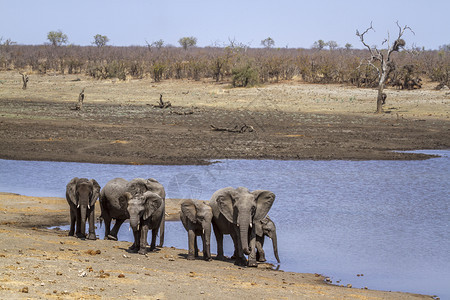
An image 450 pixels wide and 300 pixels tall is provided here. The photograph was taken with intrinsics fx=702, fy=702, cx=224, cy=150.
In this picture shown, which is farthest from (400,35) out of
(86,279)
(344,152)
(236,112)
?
(86,279)

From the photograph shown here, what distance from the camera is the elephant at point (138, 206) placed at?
37.9ft

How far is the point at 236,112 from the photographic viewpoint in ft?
129

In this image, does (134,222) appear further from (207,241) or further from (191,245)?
(207,241)

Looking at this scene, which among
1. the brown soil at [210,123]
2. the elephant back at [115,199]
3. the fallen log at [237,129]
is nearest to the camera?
the elephant back at [115,199]

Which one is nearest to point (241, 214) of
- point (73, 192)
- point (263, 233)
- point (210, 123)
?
point (263, 233)

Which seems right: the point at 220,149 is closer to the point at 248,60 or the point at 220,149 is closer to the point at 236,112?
the point at 236,112

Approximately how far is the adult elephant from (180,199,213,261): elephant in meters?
0.24

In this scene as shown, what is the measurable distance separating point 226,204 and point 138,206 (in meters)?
1.45

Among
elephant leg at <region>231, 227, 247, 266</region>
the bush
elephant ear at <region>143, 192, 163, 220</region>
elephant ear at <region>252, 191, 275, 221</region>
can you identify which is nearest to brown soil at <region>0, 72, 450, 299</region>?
elephant leg at <region>231, 227, 247, 266</region>

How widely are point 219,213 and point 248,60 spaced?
41225 mm

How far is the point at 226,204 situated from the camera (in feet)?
38.0

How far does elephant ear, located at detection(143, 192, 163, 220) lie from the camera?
11630 millimetres

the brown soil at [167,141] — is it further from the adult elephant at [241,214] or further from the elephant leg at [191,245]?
the adult elephant at [241,214]

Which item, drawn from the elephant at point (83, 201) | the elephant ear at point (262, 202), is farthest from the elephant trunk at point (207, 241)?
the elephant at point (83, 201)
